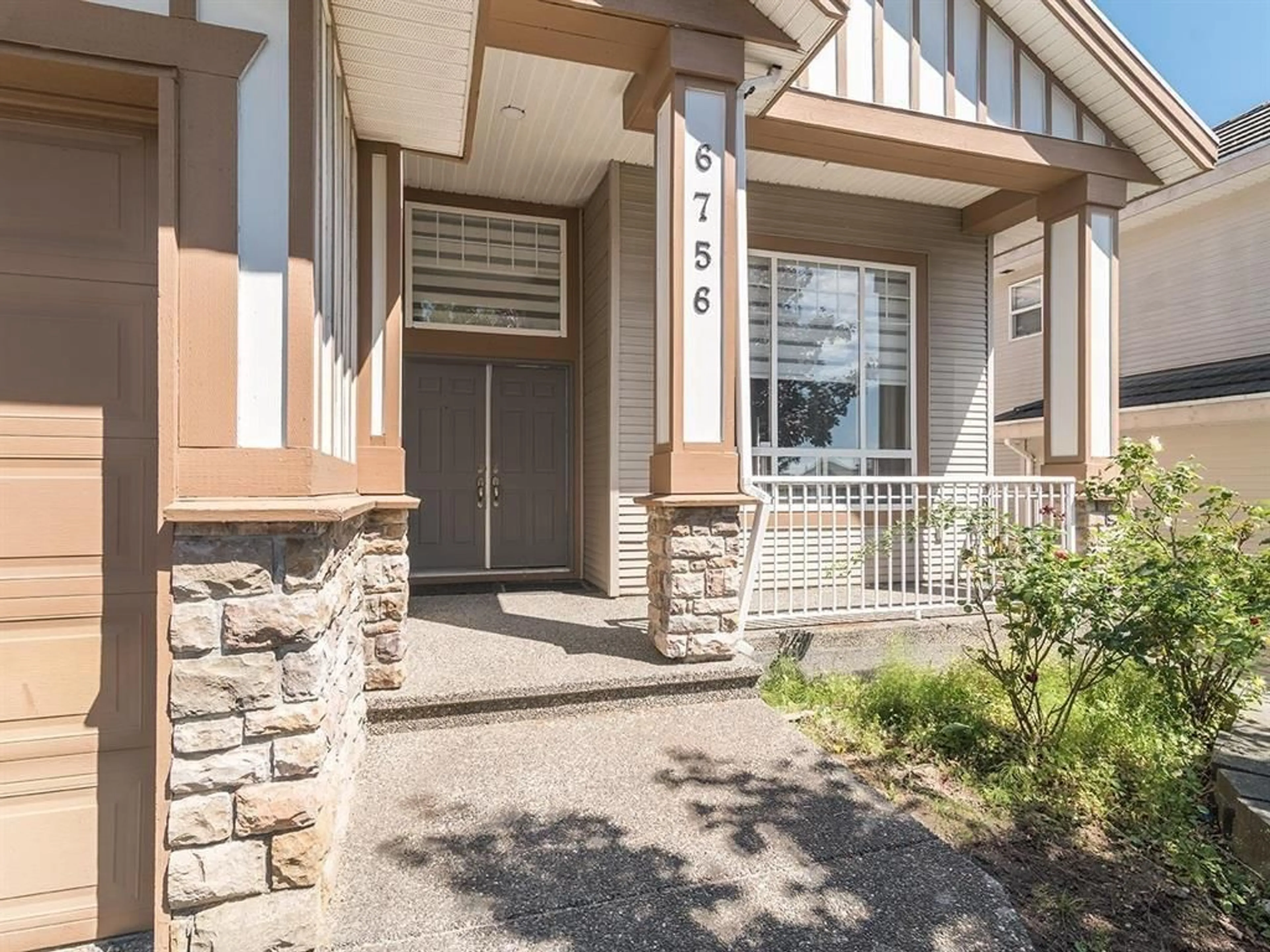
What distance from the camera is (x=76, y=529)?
2158 millimetres

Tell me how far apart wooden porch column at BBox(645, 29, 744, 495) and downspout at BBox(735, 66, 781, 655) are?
3cm

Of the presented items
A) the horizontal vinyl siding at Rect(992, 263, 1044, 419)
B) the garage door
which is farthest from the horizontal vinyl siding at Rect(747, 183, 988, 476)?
the garage door

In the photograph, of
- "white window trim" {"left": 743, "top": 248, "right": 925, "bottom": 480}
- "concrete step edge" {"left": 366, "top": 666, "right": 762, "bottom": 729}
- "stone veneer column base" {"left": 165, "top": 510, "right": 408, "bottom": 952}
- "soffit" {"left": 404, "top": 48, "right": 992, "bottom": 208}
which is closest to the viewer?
"stone veneer column base" {"left": 165, "top": 510, "right": 408, "bottom": 952}

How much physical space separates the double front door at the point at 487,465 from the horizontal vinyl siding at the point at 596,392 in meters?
0.26

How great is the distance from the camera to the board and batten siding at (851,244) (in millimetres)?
5449

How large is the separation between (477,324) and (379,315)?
237 cm

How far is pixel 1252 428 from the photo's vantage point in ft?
23.9

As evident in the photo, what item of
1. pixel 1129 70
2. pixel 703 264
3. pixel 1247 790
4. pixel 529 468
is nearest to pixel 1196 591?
pixel 1247 790

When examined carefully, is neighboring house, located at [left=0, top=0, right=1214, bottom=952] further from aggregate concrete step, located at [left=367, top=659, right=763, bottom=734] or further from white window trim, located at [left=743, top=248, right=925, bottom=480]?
aggregate concrete step, located at [left=367, top=659, right=763, bottom=734]

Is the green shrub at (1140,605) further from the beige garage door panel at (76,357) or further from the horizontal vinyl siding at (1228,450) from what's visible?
the horizontal vinyl siding at (1228,450)

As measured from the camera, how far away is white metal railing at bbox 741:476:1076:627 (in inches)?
171

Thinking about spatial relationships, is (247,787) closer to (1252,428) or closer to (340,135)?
(340,135)

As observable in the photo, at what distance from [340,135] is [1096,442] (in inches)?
235

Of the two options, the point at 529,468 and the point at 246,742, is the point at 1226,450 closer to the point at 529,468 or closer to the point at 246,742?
the point at 529,468
